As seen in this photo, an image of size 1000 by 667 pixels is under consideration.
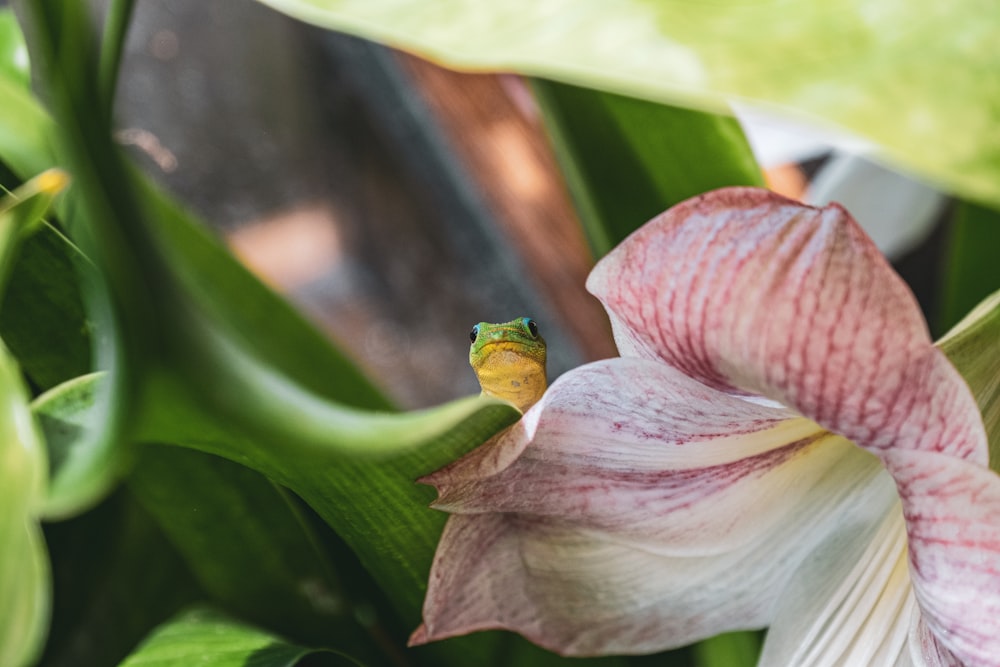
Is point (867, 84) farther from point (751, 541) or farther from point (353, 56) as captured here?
point (353, 56)

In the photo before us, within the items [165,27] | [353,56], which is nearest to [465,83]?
[353,56]

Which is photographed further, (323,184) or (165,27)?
(323,184)

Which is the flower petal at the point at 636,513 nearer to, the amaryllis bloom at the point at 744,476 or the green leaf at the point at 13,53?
the amaryllis bloom at the point at 744,476

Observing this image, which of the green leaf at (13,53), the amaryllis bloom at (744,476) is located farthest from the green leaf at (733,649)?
the green leaf at (13,53)

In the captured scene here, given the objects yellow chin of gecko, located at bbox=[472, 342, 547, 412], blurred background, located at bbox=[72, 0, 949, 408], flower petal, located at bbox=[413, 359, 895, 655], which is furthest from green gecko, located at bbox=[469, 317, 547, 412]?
blurred background, located at bbox=[72, 0, 949, 408]

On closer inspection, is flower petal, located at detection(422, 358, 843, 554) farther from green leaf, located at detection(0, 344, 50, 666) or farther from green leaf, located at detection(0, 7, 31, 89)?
green leaf, located at detection(0, 7, 31, 89)
